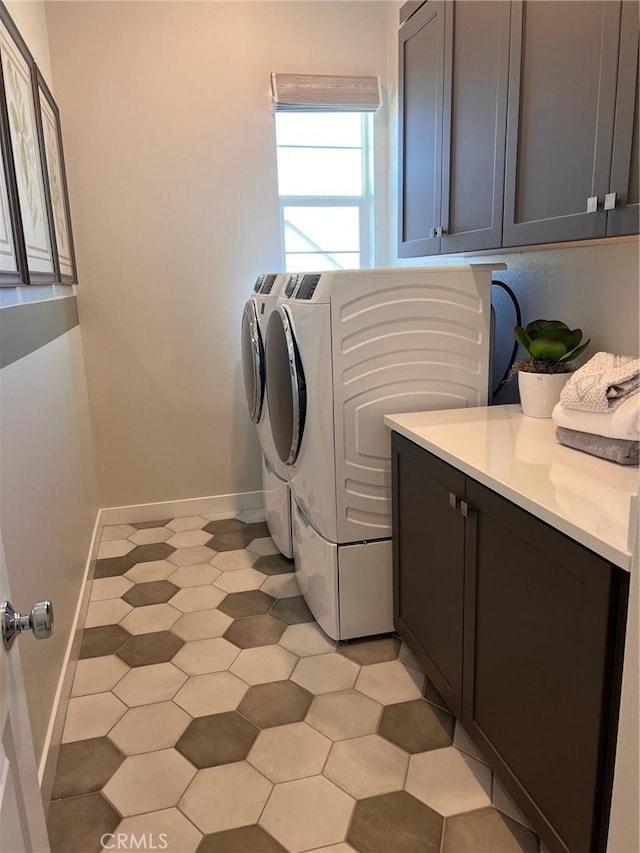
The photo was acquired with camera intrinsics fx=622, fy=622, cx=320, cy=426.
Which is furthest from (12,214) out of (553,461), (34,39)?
(553,461)

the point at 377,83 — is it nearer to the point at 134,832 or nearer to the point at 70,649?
the point at 70,649

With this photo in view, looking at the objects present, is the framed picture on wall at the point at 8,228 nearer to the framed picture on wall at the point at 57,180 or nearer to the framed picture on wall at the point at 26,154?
the framed picture on wall at the point at 26,154

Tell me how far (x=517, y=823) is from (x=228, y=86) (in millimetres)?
3036

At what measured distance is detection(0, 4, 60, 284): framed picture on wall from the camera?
5.33 ft

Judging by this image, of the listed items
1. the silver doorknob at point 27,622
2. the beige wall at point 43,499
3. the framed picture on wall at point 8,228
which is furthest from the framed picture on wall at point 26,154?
the silver doorknob at point 27,622

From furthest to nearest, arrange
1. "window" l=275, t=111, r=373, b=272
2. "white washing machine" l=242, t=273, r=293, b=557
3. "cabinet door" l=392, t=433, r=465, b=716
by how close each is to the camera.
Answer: "window" l=275, t=111, r=373, b=272
"white washing machine" l=242, t=273, r=293, b=557
"cabinet door" l=392, t=433, r=465, b=716

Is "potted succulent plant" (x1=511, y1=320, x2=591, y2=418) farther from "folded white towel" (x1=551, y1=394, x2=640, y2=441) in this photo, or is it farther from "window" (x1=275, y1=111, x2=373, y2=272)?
"window" (x1=275, y1=111, x2=373, y2=272)

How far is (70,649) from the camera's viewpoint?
77.3 inches

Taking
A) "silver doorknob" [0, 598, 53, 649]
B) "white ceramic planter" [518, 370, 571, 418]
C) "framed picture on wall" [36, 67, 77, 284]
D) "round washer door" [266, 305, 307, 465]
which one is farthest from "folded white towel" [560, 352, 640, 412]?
"framed picture on wall" [36, 67, 77, 284]

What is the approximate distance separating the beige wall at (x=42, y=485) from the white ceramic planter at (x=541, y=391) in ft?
4.51

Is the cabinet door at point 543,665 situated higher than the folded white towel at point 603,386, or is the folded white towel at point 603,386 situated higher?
the folded white towel at point 603,386

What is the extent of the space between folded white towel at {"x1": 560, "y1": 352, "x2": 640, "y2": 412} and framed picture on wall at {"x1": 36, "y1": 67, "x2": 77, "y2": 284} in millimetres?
1816

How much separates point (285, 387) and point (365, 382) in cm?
40

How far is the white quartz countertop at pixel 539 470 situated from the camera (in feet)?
3.35
